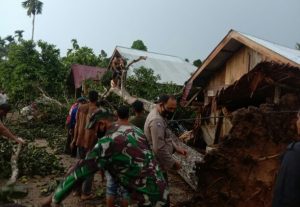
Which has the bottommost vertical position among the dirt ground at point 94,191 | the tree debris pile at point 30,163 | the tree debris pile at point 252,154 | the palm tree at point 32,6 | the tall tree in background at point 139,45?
the dirt ground at point 94,191

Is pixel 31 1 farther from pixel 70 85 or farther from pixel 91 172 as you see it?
pixel 91 172

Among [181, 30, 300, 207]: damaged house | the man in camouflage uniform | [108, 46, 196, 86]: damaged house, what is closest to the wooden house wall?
[181, 30, 300, 207]: damaged house

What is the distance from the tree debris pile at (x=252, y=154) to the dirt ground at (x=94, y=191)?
82 cm

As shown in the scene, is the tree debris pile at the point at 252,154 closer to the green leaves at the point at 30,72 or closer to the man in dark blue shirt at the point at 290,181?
the man in dark blue shirt at the point at 290,181

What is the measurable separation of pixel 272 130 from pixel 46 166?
6.00 meters

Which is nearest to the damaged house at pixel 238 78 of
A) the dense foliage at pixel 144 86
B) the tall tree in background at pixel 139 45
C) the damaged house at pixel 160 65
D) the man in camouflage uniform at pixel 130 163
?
the man in camouflage uniform at pixel 130 163

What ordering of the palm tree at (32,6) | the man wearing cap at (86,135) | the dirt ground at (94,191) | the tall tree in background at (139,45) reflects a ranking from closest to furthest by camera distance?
the man wearing cap at (86,135) < the dirt ground at (94,191) < the tall tree in background at (139,45) < the palm tree at (32,6)

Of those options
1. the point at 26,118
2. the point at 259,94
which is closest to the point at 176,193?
the point at 259,94

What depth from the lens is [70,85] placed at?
92.8 feet

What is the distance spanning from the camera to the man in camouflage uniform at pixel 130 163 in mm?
3703

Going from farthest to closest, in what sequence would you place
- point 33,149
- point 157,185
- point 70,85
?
point 70,85 < point 33,149 < point 157,185

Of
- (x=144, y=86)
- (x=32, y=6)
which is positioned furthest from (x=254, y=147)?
(x=32, y=6)

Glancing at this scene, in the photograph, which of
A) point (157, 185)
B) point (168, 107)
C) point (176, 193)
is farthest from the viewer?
point (176, 193)

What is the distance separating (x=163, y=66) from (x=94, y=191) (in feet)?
56.0
